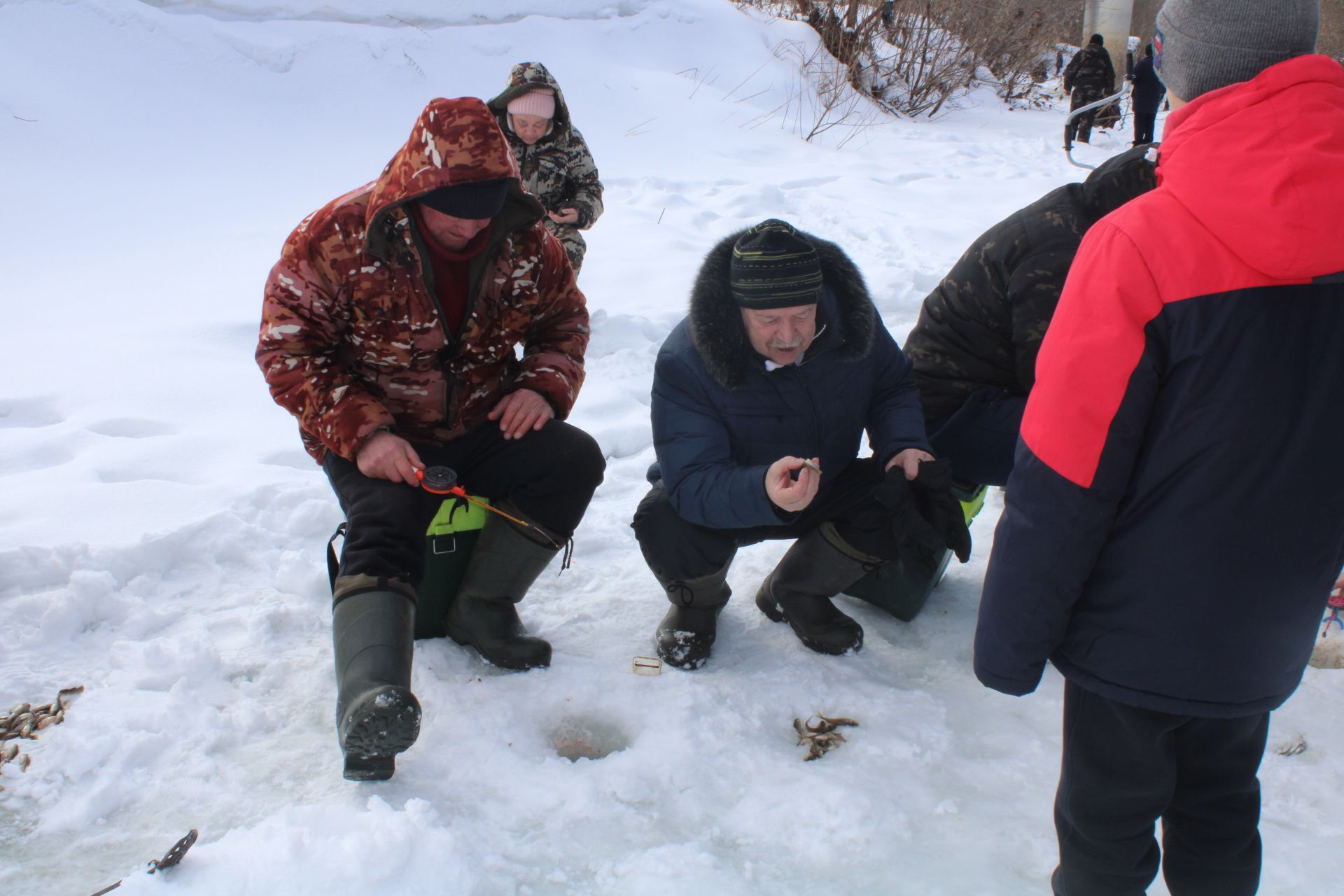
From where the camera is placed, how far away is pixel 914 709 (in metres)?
2.28

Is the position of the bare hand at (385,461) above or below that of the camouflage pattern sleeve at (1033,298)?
below

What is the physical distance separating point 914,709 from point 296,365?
1.67 m

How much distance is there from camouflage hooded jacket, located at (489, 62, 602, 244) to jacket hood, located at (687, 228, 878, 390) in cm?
231

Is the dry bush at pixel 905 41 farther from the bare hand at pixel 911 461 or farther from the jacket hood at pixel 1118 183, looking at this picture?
the bare hand at pixel 911 461

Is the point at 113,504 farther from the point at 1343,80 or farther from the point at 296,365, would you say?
the point at 1343,80

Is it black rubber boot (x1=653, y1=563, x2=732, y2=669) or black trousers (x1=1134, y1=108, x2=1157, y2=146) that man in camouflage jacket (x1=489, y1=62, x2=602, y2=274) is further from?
black trousers (x1=1134, y1=108, x2=1157, y2=146)

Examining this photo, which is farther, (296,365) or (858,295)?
(858,295)

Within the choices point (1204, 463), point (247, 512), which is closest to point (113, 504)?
point (247, 512)

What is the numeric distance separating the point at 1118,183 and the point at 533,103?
2820mm

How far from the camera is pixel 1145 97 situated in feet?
38.2

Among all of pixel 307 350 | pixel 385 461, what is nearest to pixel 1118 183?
pixel 385 461

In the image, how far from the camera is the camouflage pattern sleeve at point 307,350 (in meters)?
2.22

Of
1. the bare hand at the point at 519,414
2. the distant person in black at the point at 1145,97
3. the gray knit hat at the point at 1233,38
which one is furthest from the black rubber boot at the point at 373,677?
the distant person in black at the point at 1145,97

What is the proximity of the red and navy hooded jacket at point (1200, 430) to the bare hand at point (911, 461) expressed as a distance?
0.85 m
